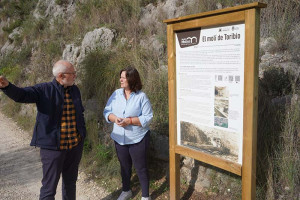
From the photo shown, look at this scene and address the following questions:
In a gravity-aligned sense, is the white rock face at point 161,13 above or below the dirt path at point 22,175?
above

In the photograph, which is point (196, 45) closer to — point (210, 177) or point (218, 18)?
point (218, 18)

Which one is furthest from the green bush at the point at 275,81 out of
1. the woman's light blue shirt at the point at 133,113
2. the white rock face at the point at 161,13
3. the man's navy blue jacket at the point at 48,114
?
the white rock face at the point at 161,13

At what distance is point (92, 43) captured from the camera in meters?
7.36

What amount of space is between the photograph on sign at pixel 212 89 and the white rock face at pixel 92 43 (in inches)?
180

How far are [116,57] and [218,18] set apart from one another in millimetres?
3950

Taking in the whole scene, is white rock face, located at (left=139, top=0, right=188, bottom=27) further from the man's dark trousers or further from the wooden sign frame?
the man's dark trousers

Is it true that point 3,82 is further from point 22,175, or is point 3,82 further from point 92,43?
point 92,43

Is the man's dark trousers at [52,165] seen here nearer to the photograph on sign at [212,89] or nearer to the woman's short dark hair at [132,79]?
the woman's short dark hair at [132,79]

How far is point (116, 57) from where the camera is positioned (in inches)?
241

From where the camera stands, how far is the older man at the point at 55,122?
114 inches

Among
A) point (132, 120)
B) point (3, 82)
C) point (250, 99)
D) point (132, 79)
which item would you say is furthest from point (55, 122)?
point (250, 99)

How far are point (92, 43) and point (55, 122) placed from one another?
4.81m

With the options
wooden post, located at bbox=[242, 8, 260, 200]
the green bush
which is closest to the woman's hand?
wooden post, located at bbox=[242, 8, 260, 200]

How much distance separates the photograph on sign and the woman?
0.54 meters
